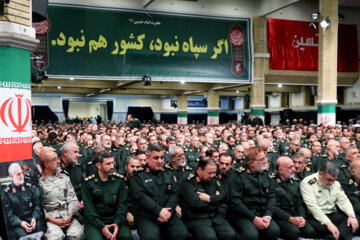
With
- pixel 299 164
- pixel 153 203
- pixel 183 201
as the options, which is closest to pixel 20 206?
pixel 153 203

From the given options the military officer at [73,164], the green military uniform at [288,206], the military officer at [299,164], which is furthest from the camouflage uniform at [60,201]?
the military officer at [299,164]

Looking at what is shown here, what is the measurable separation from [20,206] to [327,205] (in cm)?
339

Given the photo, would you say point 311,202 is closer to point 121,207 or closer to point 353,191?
point 353,191

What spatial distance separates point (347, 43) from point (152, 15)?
10.3 m

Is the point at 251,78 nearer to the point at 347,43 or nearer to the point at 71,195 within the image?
the point at 347,43

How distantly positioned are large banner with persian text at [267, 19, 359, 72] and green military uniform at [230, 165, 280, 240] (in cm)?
1360

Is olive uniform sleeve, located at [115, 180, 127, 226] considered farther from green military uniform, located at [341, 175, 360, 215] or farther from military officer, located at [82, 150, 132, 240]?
green military uniform, located at [341, 175, 360, 215]

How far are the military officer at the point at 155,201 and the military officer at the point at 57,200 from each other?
648 mm

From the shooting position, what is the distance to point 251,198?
3984 millimetres

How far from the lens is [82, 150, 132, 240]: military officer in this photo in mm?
3492

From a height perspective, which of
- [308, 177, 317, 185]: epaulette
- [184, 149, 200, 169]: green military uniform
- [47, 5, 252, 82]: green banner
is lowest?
[308, 177, 317, 185]: epaulette

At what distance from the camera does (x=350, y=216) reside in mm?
3990

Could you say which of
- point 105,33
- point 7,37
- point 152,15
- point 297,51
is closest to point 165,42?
point 152,15

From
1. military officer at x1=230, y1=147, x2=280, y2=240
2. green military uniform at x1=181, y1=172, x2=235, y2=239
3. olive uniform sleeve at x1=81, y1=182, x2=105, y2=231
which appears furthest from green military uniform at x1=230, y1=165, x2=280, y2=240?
olive uniform sleeve at x1=81, y1=182, x2=105, y2=231
